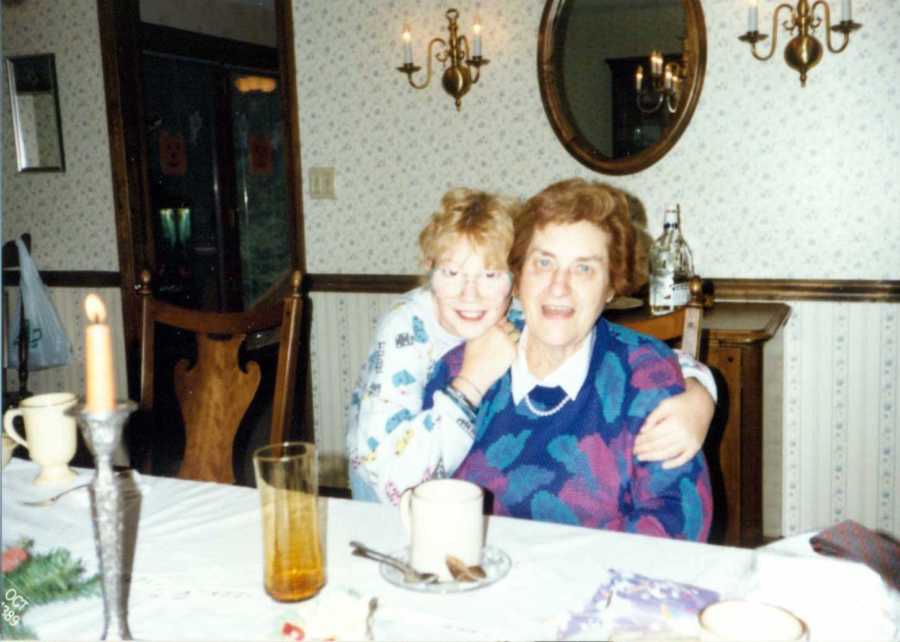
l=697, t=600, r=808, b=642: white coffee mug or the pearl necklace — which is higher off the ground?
the pearl necklace

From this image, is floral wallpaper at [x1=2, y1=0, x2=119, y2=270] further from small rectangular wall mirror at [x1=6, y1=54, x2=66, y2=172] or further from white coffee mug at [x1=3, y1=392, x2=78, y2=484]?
white coffee mug at [x1=3, y1=392, x2=78, y2=484]

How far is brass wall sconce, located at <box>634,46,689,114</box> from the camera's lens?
266 cm

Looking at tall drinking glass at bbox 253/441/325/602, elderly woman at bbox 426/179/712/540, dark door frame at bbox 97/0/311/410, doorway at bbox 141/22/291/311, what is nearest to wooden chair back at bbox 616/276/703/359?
elderly woman at bbox 426/179/712/540

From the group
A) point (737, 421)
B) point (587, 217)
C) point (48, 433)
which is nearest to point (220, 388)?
point (48, 433)

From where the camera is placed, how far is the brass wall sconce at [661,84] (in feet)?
8.74

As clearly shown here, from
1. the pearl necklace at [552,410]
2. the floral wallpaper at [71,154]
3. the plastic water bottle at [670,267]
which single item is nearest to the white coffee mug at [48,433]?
the pearl necklace at [552,410]

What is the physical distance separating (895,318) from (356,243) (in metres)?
1.92

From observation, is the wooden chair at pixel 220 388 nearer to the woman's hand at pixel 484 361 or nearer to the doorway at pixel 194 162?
the woman's hand at pixel 484 361

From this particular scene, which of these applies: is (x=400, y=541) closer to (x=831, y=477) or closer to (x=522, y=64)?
(x=831, y=477)

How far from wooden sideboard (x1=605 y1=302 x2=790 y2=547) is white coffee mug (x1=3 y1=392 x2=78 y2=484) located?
1.44 m

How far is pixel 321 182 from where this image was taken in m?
3.31

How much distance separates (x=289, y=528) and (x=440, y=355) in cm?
61

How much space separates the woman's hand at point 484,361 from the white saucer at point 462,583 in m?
0.37
